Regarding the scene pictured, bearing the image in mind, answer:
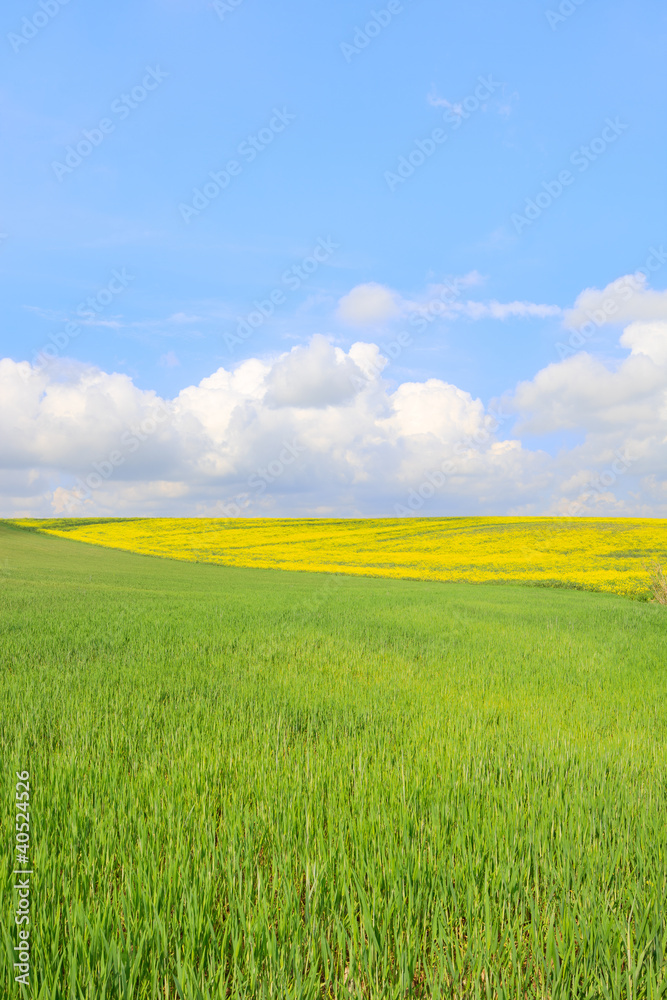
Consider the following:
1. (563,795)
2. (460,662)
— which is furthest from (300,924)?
(460,662)

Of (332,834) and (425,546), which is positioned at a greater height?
(332,834)

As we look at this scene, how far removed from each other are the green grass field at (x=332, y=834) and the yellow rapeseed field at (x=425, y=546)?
2780cm

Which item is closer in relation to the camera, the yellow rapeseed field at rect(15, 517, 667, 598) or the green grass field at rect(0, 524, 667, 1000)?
the green grass field at rect(0, 524, 667, 1000)

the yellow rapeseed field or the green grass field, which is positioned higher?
the green grass field

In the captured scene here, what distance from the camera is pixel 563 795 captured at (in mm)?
3904

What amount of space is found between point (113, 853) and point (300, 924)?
1.18 meters

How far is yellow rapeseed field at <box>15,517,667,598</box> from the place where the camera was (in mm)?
38125

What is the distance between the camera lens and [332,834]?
304cm

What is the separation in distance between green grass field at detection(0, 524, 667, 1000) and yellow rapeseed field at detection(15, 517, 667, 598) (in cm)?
2780

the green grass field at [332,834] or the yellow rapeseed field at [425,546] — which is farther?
the yellow rapeseed field at [425,546]

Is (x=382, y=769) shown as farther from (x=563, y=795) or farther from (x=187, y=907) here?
(x=187, y=907)

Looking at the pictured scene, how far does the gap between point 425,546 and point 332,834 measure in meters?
52.1

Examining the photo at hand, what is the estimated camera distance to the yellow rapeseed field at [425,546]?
3812 centimetres

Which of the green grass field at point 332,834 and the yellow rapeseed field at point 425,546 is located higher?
the green grass field at point 332,834
